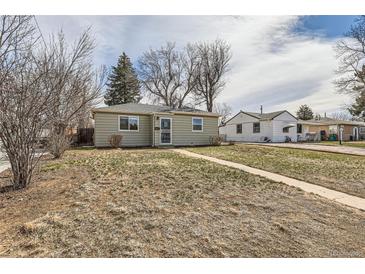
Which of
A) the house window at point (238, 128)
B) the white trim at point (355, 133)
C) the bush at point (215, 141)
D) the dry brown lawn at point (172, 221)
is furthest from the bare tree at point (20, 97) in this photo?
the white trim at point (355, 133)

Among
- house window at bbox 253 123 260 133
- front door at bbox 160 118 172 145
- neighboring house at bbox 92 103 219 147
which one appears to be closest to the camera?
neighboring house at bbox 92 103 219 147

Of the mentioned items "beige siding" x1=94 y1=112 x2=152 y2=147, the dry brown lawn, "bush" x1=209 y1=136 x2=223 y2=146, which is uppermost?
"beige siding" x1=94 y1=112 x2=152 y2=147

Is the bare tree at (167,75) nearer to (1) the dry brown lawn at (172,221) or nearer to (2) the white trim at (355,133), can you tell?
(2) the white trim at (355,133)

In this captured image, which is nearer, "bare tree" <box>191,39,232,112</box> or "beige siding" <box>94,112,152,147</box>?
"beige siding" <box>94,112,152,147</box>

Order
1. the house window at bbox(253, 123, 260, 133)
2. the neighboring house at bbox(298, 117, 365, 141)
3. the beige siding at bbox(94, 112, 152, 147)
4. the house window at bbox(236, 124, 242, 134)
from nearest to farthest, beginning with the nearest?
the beige siding at bbox(94, 112, 152, 147) < the house window at bbox(253, 123, 260, 133) < the house window at bbox(236, 124, 242, 134) < the neighboring house at bbox(298, 117, 365, 141)

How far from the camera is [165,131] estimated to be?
16.7m

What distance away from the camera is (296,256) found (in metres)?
2.39

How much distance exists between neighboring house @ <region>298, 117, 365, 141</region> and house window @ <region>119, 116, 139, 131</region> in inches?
794

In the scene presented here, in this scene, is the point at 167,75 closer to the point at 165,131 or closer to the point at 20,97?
the point at 165,131

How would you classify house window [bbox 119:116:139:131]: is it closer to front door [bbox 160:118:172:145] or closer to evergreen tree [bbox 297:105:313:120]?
front door [bbox 160:118:172:145]

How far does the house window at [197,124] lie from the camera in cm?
1775

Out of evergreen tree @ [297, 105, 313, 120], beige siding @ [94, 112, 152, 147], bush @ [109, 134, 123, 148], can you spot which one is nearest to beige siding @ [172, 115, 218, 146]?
beige siding @ [94, 112, 152, 147]

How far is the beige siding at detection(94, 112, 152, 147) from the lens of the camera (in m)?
14.8

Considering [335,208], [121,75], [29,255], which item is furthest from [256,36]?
[121,75]
